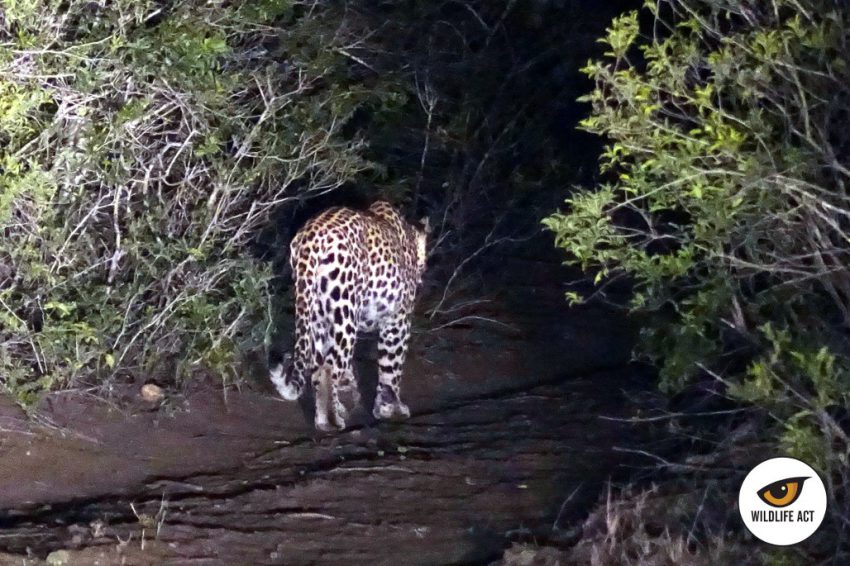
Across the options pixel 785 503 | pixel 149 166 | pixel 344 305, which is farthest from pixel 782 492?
pixel 149 166

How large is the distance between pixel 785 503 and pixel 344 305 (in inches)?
134

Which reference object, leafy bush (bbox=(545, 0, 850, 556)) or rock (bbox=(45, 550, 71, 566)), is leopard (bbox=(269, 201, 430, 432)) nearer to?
leafy bush (bbox=(545, 0, 850, 556))

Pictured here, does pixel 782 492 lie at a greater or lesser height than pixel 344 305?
lesser

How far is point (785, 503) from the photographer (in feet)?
17.1

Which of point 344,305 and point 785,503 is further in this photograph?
point 344,305

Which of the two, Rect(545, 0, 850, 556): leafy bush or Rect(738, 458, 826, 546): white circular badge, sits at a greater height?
Rect(545, 0, 850, 556): leafy bush

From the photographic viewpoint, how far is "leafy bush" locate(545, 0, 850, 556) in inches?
212

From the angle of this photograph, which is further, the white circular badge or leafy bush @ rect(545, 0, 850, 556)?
leafy bush @ rect(545, 0, 850, 556)

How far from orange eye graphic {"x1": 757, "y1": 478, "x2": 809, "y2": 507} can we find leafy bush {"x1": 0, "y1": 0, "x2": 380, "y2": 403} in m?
3.61

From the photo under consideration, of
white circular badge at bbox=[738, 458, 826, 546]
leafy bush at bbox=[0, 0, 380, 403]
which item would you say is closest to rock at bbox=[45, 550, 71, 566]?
leafy bush at bbox=[0, 0, 380, 403]

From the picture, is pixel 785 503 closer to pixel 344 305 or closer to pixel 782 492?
pixel 782 492

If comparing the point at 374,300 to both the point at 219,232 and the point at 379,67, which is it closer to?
the point at 219,232

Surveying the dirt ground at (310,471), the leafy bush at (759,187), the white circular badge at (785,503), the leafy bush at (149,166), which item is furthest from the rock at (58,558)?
the white circular badge at (785,503)

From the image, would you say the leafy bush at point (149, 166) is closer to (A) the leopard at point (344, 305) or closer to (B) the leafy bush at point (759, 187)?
(A) the leopard at point (344, 305)
